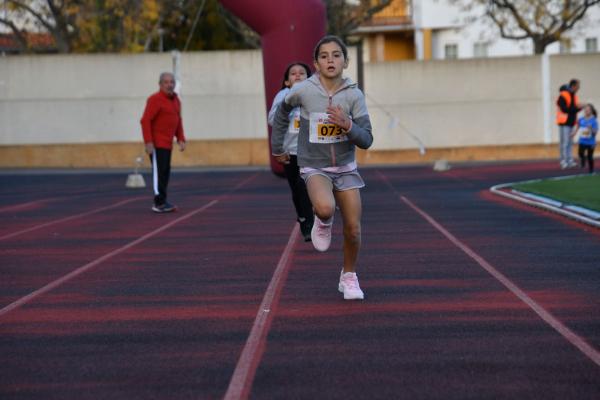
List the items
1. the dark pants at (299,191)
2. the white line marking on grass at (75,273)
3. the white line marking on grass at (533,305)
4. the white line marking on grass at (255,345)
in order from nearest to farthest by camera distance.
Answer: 1. the white line marking on grass at (255,345)
2. the white line marking on grass at (533,305)
3. the white line marking on grass at (75,273)
4. the dark pants at (299,191)

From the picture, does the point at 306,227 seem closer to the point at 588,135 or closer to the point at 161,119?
the point at 161,119

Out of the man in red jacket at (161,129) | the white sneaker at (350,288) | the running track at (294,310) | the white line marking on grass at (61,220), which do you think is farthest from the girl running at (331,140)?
the man in red jacket at (161,129)

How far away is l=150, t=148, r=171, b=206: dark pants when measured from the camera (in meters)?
17.5

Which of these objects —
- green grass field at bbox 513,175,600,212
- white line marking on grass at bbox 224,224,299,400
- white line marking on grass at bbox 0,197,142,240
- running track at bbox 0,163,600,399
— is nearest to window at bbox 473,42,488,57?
green grass field at bbox 513,175,600,212

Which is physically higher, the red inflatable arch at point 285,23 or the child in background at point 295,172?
the red inflatable arch at point 285,23

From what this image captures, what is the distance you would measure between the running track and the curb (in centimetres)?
23

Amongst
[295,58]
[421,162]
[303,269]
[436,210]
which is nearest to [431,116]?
[421,162]

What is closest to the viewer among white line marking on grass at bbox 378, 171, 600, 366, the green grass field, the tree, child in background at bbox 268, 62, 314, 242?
white line marking on grass at bbox 378, 171, 600, 366

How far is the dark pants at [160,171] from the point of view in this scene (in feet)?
57.5

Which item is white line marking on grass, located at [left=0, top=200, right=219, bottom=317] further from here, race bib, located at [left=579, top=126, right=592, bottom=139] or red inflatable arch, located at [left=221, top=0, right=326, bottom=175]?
race bib, located at [left=579, top=126, right=592, bottom=139]

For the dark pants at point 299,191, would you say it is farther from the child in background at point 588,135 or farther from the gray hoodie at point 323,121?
the child in background at point 588,135

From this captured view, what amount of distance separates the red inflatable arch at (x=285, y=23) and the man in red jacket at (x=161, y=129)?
6.41 m

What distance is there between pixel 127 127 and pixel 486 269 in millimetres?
27096

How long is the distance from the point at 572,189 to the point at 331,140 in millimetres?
11756
